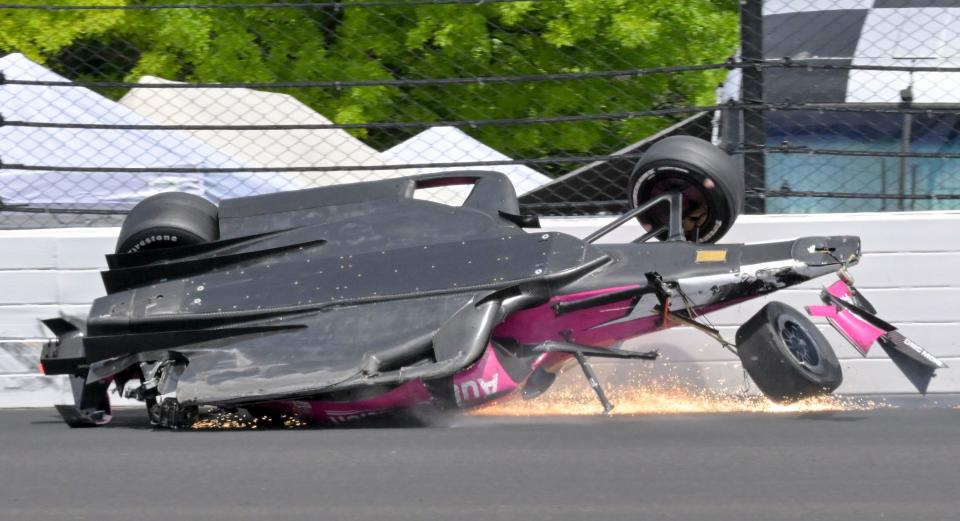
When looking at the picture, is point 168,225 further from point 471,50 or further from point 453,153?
point 471,50

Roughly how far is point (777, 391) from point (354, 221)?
6.29 ft

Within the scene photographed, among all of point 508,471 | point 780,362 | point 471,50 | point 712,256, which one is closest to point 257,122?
point 471,50

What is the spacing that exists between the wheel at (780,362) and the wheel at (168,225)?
2346 millimetres

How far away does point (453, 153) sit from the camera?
26.4ft

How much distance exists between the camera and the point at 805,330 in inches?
226

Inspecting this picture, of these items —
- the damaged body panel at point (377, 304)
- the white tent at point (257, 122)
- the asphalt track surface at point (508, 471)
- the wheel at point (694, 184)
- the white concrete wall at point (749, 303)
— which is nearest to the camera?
the asphalt track surface at point (508, 471)

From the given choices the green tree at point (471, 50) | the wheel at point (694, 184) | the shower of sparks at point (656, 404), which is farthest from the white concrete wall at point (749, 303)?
the green tree at point (471, 50)

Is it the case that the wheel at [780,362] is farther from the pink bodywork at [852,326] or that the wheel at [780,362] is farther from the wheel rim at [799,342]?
the pink bodywork at [852,326]

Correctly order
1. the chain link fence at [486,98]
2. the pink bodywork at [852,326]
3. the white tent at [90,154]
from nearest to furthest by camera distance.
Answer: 1. the pink bodywork at [852,326]
2. the chain link fence at [486,98]
3. the white tent at [90,154]

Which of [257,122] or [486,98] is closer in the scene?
[486,98]

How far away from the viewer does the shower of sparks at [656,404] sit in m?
5.80

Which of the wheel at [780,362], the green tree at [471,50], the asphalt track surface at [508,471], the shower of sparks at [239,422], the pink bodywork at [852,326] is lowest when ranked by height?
the shower of sparks at [239,422]

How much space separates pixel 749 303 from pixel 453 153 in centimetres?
232

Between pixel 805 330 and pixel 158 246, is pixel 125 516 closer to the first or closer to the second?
pixel 158 246
